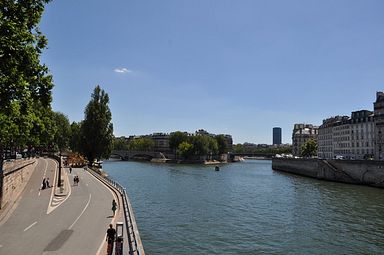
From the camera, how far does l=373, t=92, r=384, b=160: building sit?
8800 cm

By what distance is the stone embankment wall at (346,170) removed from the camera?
67.6m

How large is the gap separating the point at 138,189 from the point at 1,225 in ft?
111

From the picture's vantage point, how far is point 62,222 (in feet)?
86.3

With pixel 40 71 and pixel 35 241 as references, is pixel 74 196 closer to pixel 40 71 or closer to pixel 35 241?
pixel 35 241

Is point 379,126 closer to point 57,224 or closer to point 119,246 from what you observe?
point 57,224

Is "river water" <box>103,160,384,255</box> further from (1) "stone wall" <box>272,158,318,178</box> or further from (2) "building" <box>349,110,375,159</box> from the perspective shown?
(2) "building" <box>349,110,375,159</box>

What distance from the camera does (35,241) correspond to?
2131 centimetres

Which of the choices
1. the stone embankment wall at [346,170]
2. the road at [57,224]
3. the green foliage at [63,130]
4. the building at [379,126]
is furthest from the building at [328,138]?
the road at [57,224]

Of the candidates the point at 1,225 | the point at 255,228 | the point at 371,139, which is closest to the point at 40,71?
the point at 1,225

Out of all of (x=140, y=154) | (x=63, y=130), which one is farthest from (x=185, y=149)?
(x=63, y=130)

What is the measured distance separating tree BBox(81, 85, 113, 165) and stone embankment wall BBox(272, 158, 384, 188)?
154 feet

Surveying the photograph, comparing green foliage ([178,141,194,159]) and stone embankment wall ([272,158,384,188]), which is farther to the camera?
green foliage ([178,141,194,159])

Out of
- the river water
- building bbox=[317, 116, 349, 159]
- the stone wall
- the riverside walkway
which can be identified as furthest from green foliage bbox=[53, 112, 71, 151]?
the riverside walkway

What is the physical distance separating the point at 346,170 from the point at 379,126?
19799 mm
